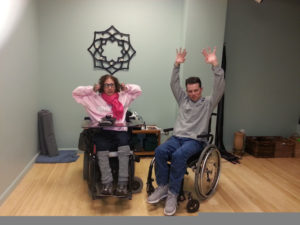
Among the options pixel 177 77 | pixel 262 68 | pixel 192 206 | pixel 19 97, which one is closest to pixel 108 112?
pixel 177 77

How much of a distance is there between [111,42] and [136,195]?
6.51 ft

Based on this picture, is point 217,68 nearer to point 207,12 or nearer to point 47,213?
point 207,12

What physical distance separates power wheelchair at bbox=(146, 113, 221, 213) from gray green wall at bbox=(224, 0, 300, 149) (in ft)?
4.90

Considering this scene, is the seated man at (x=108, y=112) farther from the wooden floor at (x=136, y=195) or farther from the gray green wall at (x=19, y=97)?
the gray green wall at (x=19, y=97)

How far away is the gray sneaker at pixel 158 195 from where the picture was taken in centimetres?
211

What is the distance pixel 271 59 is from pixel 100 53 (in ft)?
7.99

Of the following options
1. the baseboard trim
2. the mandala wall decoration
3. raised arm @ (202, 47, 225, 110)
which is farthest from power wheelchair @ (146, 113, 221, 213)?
the mandala wall decoration

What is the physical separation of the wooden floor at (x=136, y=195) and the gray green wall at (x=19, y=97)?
0.62ft

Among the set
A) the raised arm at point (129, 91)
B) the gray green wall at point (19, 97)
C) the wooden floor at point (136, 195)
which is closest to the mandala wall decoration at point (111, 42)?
the gray green wall at point (19, 97)

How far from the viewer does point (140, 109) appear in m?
3.52

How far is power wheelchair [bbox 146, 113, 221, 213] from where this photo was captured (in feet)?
6.75

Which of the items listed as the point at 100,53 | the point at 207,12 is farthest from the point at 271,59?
the point at 100,53

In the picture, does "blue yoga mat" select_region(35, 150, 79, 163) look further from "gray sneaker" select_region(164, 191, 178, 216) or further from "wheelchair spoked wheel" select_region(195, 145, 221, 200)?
"wheelchair spoked wheel" select_region(195, 145, 221, 200)

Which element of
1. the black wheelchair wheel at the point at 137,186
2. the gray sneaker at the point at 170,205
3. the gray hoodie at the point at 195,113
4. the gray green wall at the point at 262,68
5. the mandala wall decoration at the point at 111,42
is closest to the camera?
the gray sneaker at the point at 170,205
